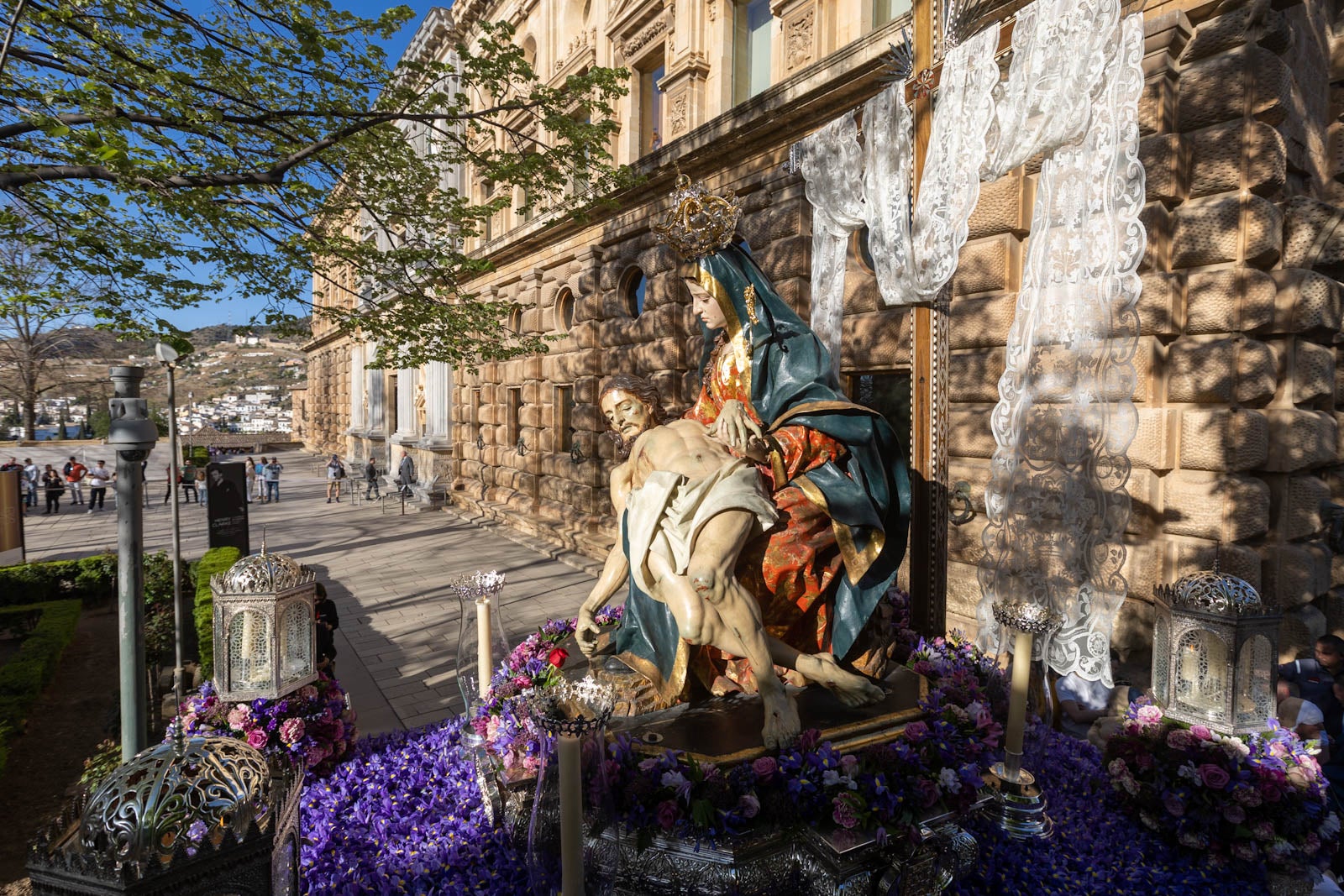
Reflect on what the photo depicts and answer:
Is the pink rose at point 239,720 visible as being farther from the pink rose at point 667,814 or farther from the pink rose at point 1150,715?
the pink rose at point 1150,715

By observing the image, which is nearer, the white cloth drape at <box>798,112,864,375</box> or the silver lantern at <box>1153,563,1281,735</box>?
the silver lantern at <box>1153,563,1281,735</box>

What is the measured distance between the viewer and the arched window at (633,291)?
41.2ft

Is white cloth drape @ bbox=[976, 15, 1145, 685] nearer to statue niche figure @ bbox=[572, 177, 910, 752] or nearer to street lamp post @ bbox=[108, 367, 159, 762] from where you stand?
statue niche figure @ bbox=[572, 177, 910, 752]

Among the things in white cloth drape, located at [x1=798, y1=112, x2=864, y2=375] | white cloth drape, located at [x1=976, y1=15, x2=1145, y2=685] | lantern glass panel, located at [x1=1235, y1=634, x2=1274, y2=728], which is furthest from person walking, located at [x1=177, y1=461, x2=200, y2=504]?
lantern glass panel, located at [x1=1235, y1=634, x2=1274, y2=728]

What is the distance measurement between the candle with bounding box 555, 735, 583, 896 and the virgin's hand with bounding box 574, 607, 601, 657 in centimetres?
164

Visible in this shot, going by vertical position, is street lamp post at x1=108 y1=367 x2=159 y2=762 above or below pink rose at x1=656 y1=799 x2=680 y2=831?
above

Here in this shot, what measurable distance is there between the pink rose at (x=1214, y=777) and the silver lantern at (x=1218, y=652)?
313 millimetres

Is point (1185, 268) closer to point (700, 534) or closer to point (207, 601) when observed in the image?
point (700, 534)

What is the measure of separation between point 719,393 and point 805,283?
518cm

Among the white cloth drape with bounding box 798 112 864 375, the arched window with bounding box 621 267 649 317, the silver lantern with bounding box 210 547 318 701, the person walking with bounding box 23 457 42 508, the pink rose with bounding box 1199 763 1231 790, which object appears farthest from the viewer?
the person walking with bounding box 23 457 42 508

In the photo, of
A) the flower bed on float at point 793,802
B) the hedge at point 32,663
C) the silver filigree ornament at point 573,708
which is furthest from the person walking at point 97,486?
the silver filigree ornament at point 573,708

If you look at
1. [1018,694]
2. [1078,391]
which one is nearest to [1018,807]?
[1018,694]

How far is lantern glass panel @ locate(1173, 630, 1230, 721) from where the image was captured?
3402mm

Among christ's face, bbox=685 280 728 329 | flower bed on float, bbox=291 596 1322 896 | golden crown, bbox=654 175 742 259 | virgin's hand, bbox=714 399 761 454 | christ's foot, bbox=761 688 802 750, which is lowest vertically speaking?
flower bed on float, bbox=291 596 1322 896
